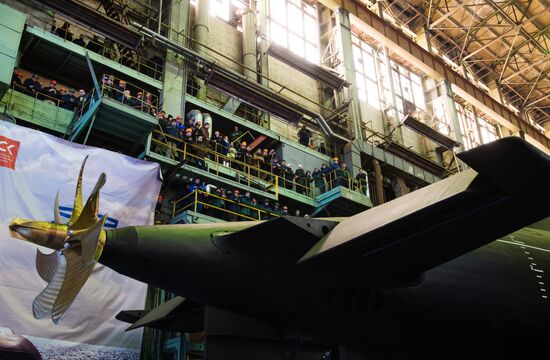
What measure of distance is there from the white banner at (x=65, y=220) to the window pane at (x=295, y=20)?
2127 cm

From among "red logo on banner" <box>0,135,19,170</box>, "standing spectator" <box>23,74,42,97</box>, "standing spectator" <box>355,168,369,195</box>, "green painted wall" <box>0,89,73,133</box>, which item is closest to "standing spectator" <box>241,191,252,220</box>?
"green painted wall" <box>0,89,73,133</box>

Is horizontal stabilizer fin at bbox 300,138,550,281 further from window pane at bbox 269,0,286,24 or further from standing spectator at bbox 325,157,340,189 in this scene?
window pane at bbox 269,0,286,24

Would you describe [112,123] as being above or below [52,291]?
above

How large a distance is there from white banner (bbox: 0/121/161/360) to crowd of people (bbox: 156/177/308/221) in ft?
8.77

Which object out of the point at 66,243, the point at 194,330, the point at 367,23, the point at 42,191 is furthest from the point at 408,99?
the point at 66,243

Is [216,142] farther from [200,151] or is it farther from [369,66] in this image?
[369,66]

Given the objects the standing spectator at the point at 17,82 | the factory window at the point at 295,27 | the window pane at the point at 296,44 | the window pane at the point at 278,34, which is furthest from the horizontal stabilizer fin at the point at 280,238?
the window pane at the point at 296,44

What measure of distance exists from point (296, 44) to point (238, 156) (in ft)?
44.5

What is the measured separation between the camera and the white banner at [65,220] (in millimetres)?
14508

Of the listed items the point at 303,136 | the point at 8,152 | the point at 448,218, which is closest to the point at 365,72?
the point at 303,136

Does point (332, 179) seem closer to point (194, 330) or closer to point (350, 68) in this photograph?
point (350, 68)

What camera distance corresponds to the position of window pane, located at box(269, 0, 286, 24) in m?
34.8

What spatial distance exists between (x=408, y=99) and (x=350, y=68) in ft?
30.5

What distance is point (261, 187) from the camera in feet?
80.7
